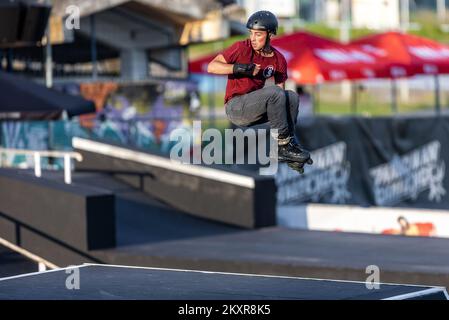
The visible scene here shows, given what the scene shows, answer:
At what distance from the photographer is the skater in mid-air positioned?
980 centimetres

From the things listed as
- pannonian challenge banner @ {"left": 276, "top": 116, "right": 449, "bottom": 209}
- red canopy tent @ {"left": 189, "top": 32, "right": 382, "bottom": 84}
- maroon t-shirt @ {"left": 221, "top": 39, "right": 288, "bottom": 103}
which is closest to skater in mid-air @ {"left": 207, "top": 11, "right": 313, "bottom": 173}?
maroon t-shirt @ {"left": 221, "top": 39, "right": 288, "bottom": 103}

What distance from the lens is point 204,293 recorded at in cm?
961

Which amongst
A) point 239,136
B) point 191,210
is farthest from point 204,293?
point 239,136

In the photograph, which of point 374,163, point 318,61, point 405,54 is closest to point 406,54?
point 405,54

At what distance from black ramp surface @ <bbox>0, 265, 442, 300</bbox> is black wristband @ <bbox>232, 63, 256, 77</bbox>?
1994 mm

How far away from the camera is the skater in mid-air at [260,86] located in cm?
980

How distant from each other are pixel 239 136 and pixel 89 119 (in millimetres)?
4137

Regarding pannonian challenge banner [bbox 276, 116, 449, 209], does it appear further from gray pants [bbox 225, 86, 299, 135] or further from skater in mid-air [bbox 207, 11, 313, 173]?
gray pants [bbox 225, 86, 299, 135]

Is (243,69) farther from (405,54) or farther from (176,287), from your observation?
(405,54)

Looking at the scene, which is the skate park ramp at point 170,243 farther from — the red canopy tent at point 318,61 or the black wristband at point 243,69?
the red canopy tent at point 318,61

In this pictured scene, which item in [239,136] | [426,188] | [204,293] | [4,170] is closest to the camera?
[204,293]
